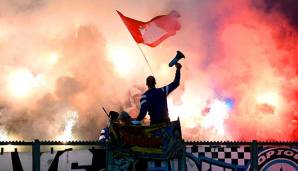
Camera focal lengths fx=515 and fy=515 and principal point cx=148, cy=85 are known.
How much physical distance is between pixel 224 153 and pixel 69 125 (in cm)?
1670

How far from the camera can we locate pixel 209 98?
2462cm

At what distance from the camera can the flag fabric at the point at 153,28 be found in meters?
14.3

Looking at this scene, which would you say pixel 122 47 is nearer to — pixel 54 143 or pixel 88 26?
pixel 88 26

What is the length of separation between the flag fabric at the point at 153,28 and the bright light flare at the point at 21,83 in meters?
10.9

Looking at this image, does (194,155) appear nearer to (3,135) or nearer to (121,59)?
(121,59)

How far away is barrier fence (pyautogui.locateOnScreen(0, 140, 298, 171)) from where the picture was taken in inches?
339

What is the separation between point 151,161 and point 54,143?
5.95ft

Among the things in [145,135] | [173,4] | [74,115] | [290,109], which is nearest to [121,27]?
[173,4]

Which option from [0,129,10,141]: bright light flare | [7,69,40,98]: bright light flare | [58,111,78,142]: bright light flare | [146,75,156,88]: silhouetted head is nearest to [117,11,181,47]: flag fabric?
[146,75,156,88]: silhouetted head

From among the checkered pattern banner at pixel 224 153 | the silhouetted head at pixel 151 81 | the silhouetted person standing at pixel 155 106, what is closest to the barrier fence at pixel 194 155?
the checkered pattern banner at pixel 224 153

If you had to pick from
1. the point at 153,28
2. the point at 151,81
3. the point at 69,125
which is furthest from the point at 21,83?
the point at 151,81

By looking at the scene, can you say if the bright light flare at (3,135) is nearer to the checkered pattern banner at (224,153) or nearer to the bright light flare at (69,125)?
the bright light flare at (69,125)

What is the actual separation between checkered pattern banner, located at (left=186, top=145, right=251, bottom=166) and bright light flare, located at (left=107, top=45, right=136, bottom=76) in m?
16.1

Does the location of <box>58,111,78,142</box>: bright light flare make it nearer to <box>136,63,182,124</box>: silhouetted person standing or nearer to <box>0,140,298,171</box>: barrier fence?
<box>0,140,298,171</box>: barrier fence
